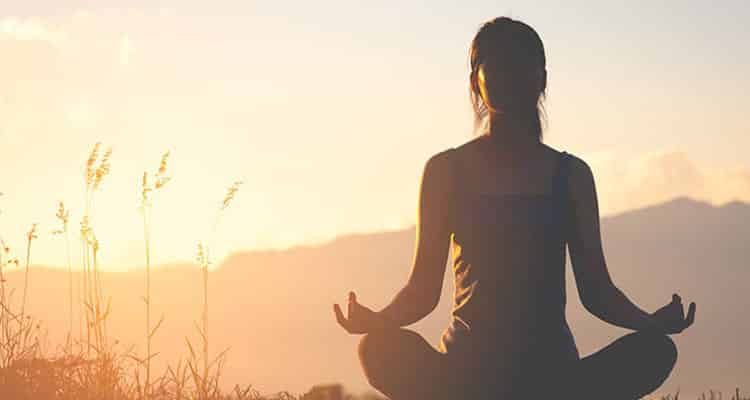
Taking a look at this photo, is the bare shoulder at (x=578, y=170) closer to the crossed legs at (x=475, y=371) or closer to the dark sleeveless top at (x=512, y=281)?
the dark sleeveless top at (x=512, y=281)

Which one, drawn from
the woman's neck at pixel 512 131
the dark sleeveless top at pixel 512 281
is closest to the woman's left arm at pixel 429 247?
the dark sleeveless top at pixel 512 281

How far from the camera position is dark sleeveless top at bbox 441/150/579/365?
16.5 ft

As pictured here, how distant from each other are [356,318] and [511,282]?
2.65 feet

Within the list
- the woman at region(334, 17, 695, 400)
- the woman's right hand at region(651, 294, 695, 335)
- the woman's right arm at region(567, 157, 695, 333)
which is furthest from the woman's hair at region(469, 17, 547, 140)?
the woman's right hand at region(651, 294, 695, 335)

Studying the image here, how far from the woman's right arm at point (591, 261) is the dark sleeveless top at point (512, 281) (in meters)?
0.13

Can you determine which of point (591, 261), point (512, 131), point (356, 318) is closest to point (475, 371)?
point (356, 318)

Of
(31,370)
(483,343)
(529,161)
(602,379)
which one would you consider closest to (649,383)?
(602,379)

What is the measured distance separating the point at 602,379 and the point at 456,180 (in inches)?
49.5

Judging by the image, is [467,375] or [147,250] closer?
[467,375]

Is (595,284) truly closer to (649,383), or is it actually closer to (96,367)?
(649,383)

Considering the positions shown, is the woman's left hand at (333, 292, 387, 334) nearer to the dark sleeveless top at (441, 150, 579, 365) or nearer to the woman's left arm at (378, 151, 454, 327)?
the woman's left arm at (378, 151, 454, 327)

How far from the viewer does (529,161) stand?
5.23 meters

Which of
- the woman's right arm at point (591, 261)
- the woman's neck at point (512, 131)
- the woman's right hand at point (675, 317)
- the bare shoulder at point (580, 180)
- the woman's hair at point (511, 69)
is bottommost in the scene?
the woman's right hand at point (675, 317)

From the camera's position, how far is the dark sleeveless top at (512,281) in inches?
198
